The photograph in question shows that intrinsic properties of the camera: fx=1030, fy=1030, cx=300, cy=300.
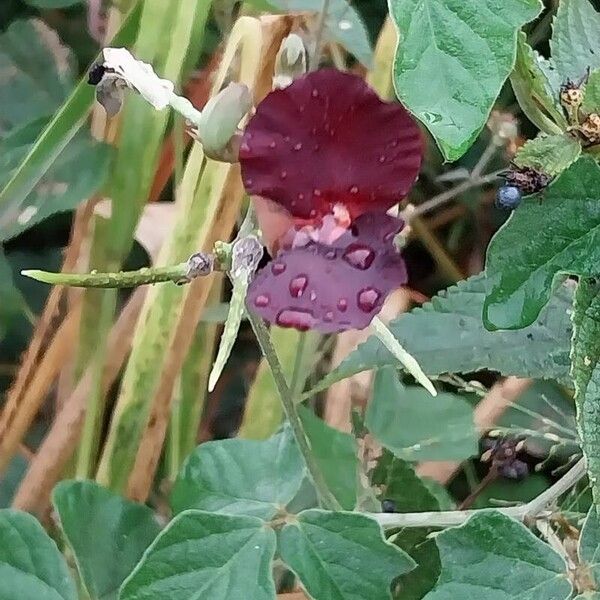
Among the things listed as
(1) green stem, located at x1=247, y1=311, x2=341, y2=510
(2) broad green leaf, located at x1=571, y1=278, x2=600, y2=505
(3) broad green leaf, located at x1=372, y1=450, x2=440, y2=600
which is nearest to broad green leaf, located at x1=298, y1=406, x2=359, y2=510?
(3) broad green leaf, located at x1=372, y1=450, x2=440, y2=600

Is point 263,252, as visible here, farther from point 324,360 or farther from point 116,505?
point 324,360

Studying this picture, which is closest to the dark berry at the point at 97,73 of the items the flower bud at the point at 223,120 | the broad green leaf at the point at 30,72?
the flower bud at the point at 223,120

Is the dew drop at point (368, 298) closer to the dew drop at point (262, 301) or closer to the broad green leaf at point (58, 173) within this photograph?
the dew drop at point (262, 301)

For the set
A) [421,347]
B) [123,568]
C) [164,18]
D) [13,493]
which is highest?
[164,18]

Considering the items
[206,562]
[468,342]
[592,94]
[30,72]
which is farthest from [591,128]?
[30,72]

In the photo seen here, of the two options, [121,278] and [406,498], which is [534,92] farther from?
[406,498]

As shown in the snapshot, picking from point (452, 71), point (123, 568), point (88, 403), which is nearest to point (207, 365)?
point (88, 403)
